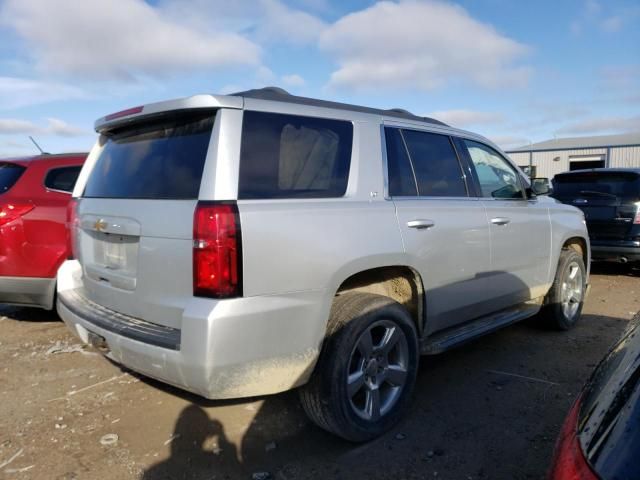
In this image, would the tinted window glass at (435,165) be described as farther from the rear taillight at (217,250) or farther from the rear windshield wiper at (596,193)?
the rear windshield wiper at (596,193)

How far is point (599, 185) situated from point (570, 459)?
7.49m

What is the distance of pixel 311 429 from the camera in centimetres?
316

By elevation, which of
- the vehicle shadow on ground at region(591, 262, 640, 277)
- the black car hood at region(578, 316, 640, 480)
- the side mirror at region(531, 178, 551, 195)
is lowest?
the vehicle shadow on ground at region(591, 262, 640, 277)

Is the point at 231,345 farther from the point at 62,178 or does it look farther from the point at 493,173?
the point at 62,178

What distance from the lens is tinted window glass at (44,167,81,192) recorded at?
4989mm

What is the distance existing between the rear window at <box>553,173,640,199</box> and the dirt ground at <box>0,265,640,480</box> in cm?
374

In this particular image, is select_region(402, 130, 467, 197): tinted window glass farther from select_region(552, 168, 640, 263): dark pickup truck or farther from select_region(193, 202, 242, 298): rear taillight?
select_region(552, 168, 640, 263): dark pickup truck

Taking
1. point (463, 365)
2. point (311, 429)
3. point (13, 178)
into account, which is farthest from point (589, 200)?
point (13, 178)

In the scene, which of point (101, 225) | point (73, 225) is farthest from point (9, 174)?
Answer: point (101, 225)

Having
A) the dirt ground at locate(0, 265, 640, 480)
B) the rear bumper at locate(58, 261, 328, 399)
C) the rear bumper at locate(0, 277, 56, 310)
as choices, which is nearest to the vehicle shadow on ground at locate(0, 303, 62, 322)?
the rear bumper at locate(0, 277, 56, 310)

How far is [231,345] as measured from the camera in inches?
92.0

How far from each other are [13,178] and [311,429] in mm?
3855

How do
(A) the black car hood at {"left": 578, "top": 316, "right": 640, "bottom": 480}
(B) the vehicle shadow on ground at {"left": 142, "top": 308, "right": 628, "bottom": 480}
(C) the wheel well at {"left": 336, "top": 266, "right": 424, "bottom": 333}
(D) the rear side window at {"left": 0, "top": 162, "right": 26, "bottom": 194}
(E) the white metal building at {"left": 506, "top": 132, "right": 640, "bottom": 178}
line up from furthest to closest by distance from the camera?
(E) the white metal building at {"left": 506, "top": 132, "right": 640, "bottom": 178} < (D) the rear side window at {"left": 0, "top": 162, "right": 26, "bottom": 194} < (C) the wheel well at {"left": 336, "top": 266, "right": 424, "bottom": 333} < (B) the vehicle shadow on ground at {"left": 142, "top": 308, "right": 628, "bottom": 480} < (A) the black car hood at {"left": 578, "top": 316, "right": 640, "bottom": 480}

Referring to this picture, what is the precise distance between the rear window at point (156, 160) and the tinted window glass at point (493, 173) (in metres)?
2.41
